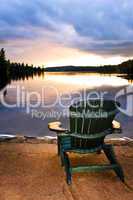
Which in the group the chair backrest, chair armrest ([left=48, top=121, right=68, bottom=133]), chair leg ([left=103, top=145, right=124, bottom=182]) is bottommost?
chair leg ([left=103, top=145, right=124, bottom=182])

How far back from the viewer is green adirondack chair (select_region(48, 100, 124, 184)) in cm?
416

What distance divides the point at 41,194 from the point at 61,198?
0.91 ft

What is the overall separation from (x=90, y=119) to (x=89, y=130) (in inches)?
6.6

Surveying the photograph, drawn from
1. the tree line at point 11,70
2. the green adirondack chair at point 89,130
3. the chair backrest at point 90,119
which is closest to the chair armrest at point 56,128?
the green adirondack chair at point 89,130

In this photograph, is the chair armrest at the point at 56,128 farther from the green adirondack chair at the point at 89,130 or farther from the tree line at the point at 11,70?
the tree line at the point at 11,70

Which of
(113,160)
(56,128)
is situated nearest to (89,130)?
(113,160)

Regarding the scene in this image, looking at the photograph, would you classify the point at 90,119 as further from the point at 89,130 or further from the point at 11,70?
the point at 11,70

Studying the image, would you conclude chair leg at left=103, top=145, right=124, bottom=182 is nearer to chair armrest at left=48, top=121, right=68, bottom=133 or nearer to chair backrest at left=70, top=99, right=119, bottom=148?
chair backrest at left=70, top=99, right=119, bottom=148

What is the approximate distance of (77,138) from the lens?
425 cm

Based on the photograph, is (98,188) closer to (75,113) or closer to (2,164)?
(75,113)

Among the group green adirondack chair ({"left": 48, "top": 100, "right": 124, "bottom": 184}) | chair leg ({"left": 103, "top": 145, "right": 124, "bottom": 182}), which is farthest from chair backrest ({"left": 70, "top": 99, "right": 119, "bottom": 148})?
chair leg ({"left": 103, "top": 145, "right": 124, "bottom": 182})

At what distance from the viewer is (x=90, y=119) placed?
165 inches

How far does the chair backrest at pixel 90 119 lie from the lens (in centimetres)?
419

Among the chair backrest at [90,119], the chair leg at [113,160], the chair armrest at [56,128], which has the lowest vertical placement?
the chair leg at [113,160]
